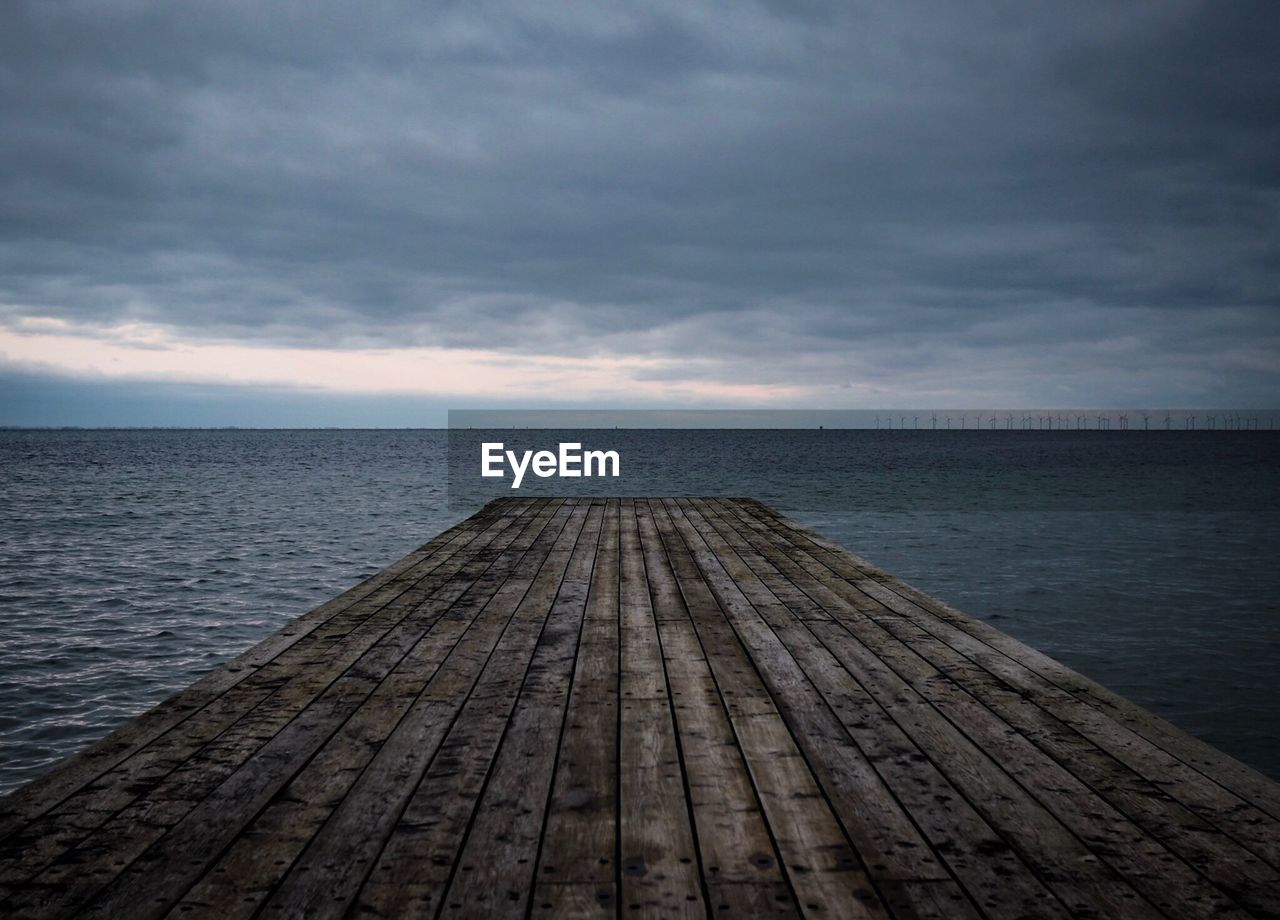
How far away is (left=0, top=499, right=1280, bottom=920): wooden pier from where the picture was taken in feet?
7.34

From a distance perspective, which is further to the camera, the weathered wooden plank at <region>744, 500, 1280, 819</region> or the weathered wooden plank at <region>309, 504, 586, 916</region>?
the weathered wooden plank at <region>744, 500, 1280, 819</region>

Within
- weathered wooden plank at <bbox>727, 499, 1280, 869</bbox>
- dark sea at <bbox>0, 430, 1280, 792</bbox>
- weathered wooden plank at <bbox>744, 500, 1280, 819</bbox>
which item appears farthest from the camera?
dark sea at <bbox>0, 430, 1280, 792</bbox>

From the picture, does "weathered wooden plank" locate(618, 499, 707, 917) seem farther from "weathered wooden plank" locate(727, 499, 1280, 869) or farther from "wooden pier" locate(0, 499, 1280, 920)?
"weathered wooden plank" locate(727, 499, 1280, 869)

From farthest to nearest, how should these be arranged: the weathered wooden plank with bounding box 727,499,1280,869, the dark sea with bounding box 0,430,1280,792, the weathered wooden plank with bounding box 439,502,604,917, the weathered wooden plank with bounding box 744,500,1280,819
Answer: the dark sea with bounding box 0,430,1280,792, the weathered wooden plank with bounding box 744,500,1280,819, the weathered wooden plank with bounding box 727,499,1280,869, the weathered wooden plank with bounding box 439,502,604,917

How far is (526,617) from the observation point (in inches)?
225

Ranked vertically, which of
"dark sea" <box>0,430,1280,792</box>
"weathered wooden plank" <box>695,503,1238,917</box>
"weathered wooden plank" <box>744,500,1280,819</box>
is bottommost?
"dark sea" <box>0,430,1280,792</box>

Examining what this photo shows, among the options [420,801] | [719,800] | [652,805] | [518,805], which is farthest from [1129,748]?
[420,801]

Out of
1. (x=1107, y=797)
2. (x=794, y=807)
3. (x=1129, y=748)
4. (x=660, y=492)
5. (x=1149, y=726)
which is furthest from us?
(x=660, y=492)

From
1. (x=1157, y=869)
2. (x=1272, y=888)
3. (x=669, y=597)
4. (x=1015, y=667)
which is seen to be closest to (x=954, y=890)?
(x=1157, y=869)

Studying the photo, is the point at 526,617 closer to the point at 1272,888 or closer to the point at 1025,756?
the point at 1025,756

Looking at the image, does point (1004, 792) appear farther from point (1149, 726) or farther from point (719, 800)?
point (1149, 726)

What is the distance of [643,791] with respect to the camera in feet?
9.42

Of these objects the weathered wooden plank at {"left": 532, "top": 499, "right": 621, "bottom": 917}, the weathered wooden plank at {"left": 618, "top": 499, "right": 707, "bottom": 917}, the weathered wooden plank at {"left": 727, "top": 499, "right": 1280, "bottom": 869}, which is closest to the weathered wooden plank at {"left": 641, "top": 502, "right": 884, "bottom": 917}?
the weathered wooden plank at {"left": 618, "top": 499, "right": 707, "bottom": 917}

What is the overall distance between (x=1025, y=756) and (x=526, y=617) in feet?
11.0
